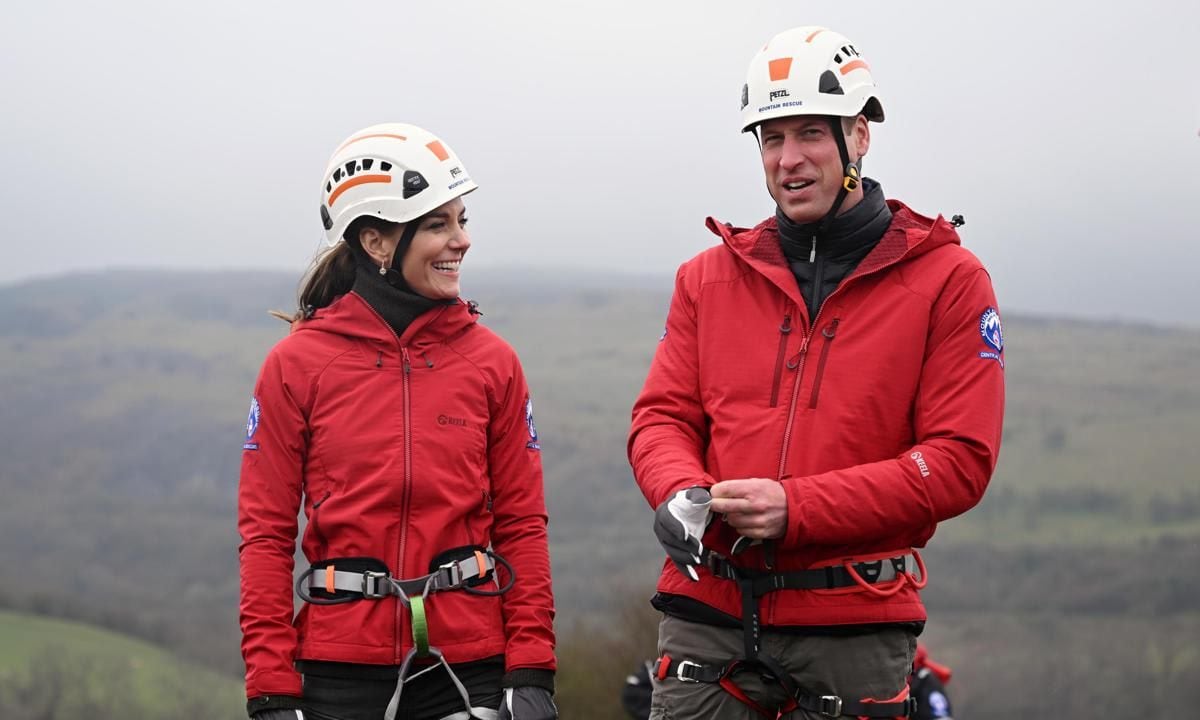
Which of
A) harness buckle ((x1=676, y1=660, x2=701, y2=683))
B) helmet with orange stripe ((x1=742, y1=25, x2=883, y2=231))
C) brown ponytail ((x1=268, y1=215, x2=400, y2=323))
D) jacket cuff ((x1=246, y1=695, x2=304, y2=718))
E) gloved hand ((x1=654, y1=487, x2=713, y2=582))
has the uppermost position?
helmet with orange stripe ((x1=742, y1=25, x2=883, y2=231))

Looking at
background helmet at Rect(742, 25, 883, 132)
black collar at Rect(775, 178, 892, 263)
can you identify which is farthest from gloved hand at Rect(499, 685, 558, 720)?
background helmet at Rect(742, 25, 883, 132)

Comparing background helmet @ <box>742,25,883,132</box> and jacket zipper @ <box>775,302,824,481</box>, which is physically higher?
background helmet @ <box>742,25,883,132</box>

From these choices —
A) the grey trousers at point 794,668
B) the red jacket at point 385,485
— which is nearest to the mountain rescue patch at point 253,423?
the red jacket at point 385,485

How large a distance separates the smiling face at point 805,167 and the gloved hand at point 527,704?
1.88 metres

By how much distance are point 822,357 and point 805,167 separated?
2.15ft

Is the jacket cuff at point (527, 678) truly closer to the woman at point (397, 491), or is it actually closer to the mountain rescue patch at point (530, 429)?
the woman at point (397, 491)

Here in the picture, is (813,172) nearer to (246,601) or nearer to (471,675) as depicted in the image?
(471,675)

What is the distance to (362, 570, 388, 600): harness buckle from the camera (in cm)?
461

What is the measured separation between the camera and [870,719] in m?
4.27

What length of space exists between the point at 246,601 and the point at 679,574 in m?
1.52

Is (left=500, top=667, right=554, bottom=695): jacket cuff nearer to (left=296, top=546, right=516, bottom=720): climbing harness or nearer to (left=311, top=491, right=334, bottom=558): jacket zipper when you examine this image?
(left=296, top=546, right=516, bottom=720): climbing harness

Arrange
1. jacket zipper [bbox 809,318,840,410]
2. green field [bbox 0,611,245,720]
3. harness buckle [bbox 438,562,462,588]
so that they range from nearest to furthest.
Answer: jacket zipper [bbox 809,318,840,410], harness buckle [bbox 438,562,462,588], green field [bbox 0,611,245,720]

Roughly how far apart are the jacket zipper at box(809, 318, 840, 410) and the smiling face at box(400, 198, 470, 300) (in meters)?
1.46

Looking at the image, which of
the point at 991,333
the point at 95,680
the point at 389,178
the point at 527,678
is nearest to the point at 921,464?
the point at 991,333
